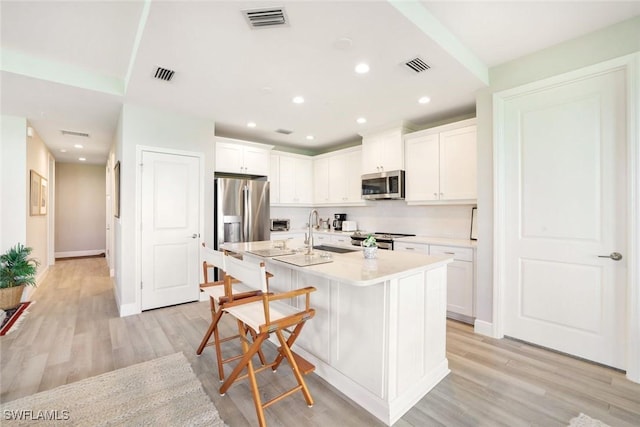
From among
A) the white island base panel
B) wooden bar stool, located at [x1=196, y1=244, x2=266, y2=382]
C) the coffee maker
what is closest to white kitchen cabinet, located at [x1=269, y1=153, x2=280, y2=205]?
the coffee maker

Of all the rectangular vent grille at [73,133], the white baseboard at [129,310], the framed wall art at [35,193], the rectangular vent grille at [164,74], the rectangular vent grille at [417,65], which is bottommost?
the white baseboard at [129,310]

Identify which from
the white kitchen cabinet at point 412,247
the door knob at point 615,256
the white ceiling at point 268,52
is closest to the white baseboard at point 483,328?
the white kitchen cabinet at point 412,247

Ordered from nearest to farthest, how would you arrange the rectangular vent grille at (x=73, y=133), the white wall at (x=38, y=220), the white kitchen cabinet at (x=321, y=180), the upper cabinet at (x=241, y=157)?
1. the white wall at (x=38, y=220)
2. the upper cabinet at (x=241, y=157)
3. the rectangular vent grille at (x=73, y=133)
4. the white kitchen cabinet at (x=321, y=180)

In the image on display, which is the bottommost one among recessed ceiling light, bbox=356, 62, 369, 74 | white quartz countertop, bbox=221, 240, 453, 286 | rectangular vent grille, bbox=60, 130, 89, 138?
white quartz countertop, bbox=221, 240, 453, 286

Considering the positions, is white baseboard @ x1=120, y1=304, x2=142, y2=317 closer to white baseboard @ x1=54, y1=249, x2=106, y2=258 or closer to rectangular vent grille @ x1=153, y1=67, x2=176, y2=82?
rectangular vent grille @ x1=153, y1=67, x2=176, y2=82

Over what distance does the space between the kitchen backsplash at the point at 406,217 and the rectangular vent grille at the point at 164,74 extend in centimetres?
324

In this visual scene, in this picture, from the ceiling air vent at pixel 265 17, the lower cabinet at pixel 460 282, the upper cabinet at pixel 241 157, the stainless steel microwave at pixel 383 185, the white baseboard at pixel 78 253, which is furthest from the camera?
the white baseboard at pixel 78 253

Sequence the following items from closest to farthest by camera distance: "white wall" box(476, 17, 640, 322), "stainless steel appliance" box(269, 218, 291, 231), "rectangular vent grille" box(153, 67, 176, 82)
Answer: "white wall" box(476, 17, 640, 322) → "rectangular vent grille" box(153, 67, 176, 82) → "stainless steel appliance" box(269, 218, 291, 231)

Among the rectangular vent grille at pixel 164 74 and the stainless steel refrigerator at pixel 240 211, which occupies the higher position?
the rectangular vent grille at pixel 164 74

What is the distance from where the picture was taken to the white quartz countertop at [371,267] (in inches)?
61.8

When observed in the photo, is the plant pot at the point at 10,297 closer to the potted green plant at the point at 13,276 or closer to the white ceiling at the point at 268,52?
the potted green plant at the point at 13,276

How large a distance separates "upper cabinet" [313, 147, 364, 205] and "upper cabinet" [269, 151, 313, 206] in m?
0.15

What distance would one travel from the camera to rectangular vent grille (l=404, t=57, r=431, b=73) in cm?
247

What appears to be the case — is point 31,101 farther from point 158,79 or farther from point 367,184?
point 367,184
